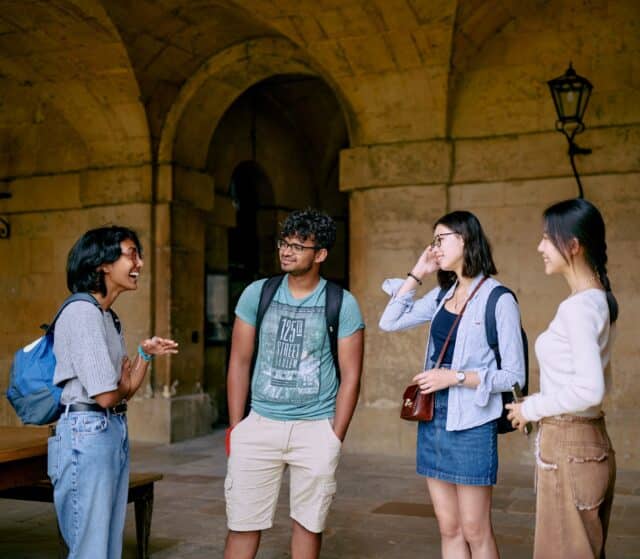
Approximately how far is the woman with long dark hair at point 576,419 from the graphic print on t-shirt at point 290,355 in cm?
106

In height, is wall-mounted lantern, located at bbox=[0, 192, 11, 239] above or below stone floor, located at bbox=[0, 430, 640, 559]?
above

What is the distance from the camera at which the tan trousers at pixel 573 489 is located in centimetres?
262

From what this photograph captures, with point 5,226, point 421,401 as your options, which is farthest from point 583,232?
point 5,226

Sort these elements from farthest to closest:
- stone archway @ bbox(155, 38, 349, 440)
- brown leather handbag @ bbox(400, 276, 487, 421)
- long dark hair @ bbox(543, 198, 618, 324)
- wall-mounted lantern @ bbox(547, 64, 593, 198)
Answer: stone archway @ bbox(155, 38, 349, 440)
wall-mounted lantern @ bbox(547, 64, 593, 198)
brown leather handbag @ bbox(400, 276, 487, 421)
long dark hair @ bbox(543, 198, 618, 324)

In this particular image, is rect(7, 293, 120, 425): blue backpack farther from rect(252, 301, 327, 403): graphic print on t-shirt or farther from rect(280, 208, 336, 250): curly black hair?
rect(280, 208, 336, 250): curly black hair

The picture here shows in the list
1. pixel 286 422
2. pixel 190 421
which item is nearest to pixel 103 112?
pixel 190 421

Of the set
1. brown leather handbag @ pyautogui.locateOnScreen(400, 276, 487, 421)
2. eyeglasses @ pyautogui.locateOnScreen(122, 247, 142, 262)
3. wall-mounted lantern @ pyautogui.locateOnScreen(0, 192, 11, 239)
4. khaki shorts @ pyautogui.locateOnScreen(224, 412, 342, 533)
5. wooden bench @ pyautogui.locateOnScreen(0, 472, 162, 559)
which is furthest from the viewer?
wall-mounted lantern @ pyautogui.locateOnScreen(0, 192, 11, 239)

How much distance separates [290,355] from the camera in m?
3.60

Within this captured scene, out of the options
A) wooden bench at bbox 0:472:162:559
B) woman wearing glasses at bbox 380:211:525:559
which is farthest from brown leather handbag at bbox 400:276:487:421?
wooden bench at bbox 0:472:162:559

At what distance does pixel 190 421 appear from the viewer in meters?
9.55

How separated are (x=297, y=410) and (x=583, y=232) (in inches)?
Answer: 54.7

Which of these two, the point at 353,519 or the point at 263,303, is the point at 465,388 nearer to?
the point at 263,303

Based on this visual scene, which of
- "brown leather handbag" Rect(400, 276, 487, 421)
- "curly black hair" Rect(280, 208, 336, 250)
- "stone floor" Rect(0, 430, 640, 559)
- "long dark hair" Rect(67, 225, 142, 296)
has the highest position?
"curly black hair" Rect(280, 208, 336, 250)

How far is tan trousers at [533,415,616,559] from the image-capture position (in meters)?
2.62
